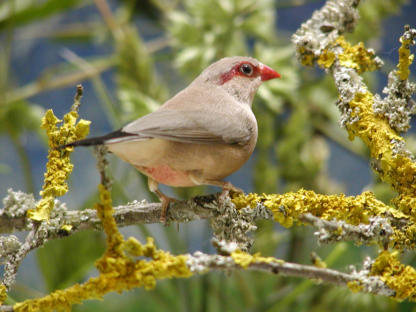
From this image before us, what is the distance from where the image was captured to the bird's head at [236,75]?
0.89 metres

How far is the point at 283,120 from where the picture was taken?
1.85 m

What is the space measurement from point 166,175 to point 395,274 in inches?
14.4

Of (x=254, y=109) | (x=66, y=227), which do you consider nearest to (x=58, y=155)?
(x=66, y=227)

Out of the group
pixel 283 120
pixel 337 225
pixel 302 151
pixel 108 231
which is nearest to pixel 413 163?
pixel 337 225

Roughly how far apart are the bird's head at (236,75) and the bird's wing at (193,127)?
3.1 inches

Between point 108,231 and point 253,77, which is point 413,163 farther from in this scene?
point 108,231

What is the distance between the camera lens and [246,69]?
901mm

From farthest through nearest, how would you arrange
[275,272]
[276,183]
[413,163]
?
[276,183] → [413,163] → [275,272]

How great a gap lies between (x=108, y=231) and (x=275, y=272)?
217mm

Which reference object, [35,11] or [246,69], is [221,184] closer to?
[246,69]

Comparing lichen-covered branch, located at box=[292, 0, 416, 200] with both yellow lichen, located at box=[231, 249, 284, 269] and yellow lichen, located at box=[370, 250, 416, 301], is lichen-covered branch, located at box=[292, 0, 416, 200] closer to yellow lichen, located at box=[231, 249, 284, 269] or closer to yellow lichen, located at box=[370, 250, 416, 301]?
yellow lichen, located at box=[370, 250, 416, 301]

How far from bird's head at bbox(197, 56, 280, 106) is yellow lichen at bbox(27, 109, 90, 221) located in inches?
10.4

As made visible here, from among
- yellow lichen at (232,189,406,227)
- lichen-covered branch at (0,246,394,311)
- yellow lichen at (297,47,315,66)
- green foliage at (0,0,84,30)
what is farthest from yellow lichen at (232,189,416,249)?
green foliage at (0,0,84,30)

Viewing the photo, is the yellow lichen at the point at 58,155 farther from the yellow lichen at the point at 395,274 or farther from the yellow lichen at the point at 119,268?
the yellow lichen at the point at 395,274
